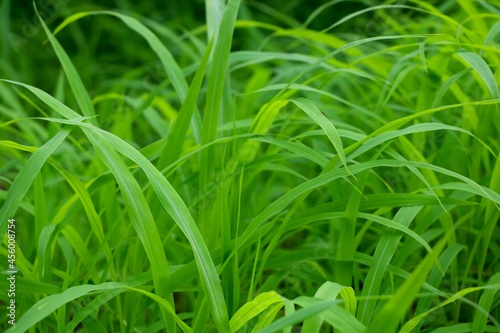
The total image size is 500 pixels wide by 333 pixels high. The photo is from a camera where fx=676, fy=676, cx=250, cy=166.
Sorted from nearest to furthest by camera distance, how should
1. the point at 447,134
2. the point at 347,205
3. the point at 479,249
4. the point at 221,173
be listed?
1. the point at 347,205
2. the point at 221,173
3. the point at 479,249
4. the point at 447,134

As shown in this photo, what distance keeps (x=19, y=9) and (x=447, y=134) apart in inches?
91.0

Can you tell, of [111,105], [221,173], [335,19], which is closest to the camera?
[221,173]

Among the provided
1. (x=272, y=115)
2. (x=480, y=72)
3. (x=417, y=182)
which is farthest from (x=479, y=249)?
(x=272, y=115)

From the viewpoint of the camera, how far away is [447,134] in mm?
1309

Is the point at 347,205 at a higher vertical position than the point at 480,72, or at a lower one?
lower

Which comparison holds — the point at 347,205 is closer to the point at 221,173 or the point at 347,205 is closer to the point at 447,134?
the point at 221,173

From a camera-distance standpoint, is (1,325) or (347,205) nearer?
(347,205)

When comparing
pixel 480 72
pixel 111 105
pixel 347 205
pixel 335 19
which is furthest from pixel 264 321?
pixel 335 19

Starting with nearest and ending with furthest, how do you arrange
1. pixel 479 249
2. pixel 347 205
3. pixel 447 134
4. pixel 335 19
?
pixel 347 205, pixel 479 249, pixel 447 134, pixel 335 19

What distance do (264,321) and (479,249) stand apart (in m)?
0.52

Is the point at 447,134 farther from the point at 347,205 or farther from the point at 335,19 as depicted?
the point at 335,19

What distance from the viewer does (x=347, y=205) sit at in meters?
0.99

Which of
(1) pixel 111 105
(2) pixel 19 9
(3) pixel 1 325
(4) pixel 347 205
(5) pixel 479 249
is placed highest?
(2) pixel 19 9

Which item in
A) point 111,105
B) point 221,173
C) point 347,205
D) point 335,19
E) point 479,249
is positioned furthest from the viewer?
point 335,19
